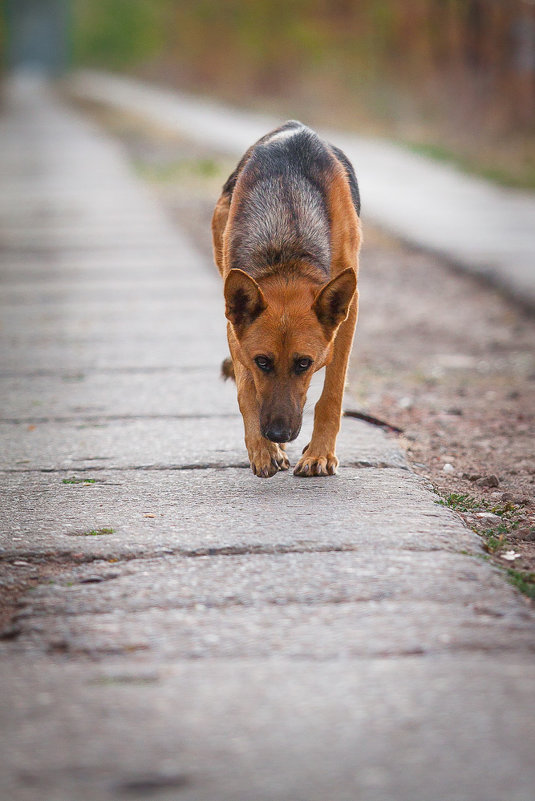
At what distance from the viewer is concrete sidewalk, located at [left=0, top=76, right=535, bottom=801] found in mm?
2543

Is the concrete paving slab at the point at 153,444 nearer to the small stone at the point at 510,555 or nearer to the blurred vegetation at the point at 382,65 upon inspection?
the small stone at the point at 510,555

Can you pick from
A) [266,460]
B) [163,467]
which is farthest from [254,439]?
[163,467]

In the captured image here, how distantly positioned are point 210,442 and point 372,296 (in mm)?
5054

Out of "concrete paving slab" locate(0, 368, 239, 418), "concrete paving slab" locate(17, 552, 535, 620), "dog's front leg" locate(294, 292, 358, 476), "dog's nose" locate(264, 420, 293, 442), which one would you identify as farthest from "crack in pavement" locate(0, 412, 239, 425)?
"concrete paving slab" locate(17, 552, 535, 620)

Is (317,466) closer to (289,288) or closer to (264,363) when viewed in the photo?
(264,363)

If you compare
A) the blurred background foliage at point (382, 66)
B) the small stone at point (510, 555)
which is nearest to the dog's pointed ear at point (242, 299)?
the small stone at point (510, 555)

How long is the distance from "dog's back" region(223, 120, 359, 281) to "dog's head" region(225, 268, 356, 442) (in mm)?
300

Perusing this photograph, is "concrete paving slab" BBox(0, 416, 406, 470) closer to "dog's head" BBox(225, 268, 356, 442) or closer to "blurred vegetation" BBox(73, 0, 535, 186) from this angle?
"dog's head" BBox(225, 268, 356, 442)

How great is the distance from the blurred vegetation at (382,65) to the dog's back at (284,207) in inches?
475

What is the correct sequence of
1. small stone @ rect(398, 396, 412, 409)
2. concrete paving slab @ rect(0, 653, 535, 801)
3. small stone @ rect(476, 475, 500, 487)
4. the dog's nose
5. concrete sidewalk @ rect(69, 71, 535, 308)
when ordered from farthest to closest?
concrete sidewalk @ rect(69, 71, 535, 308)
small stone @ rect(398, 396, 412, 409)
small stone @ rect(476, 475, 500, 487)
the dog's nose
concrete paving slab @ rect(0, 653, 535, 801)

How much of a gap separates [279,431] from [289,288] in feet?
2.27

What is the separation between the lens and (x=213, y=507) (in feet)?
14.2

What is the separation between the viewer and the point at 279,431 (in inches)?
174

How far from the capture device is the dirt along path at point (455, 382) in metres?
4.48
